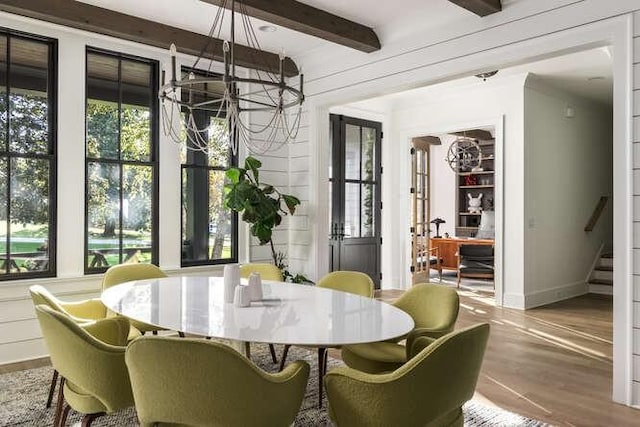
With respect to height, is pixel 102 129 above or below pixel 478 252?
above

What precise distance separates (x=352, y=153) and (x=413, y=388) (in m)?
5.76

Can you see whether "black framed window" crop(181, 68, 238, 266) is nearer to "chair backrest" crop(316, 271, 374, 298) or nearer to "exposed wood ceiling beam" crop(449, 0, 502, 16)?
"chair backrest" crop(316, 271, 374, 298)

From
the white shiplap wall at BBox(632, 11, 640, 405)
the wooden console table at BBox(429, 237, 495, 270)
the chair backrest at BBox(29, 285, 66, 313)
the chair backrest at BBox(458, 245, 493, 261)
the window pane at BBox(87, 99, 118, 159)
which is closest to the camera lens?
the chair backrest at BBox(29, 285, 66, 313)

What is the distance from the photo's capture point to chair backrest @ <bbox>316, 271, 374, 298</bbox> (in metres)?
3.49

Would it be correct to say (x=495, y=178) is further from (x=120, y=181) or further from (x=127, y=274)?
(x=127, y=274)

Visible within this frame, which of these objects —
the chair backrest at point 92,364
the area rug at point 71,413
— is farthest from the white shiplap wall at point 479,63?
the chair backrest at point 92,364

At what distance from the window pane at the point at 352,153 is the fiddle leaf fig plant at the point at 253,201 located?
206 cm

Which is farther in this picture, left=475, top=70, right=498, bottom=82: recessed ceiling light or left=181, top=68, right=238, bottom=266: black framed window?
left=181, top=68, right=238, bottom=266: black framed window

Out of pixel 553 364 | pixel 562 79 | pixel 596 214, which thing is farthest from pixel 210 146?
pixel 596 214

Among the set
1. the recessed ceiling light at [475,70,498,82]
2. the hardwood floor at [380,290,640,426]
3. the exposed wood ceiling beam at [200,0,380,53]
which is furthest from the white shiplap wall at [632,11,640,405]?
the exposed wood ceiling beam at [200,0,380,53]

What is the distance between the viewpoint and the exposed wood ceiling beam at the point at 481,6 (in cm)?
356

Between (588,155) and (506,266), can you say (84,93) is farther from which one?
(588,155)

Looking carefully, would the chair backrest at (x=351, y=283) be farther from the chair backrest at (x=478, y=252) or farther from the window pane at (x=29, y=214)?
the chair backrest at (x=478, y=252)

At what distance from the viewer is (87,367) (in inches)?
83.1
